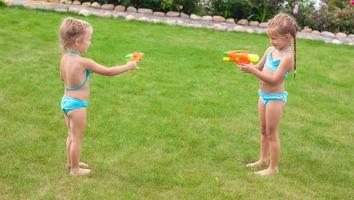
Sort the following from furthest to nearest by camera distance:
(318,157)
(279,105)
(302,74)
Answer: (302,74) → (318,157) → (279,105)

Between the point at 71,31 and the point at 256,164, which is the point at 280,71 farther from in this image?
the point at 71,31

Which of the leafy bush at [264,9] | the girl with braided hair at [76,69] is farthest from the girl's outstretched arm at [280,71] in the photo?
the leafy bush at [264,9]

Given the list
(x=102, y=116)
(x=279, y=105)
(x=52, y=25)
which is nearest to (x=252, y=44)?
(x=52, y=25)

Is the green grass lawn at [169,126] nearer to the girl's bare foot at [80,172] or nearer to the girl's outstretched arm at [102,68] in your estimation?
the girl's bare foot at [80,172]

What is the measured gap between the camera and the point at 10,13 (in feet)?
33.6

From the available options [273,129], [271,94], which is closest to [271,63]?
[271,94]

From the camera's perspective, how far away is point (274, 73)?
445cm

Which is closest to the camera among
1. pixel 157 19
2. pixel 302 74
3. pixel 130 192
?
pixel 130 192

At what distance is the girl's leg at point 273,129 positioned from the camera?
4.59 m

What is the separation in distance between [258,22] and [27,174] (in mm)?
7799

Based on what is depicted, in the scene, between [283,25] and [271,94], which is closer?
[283,25]

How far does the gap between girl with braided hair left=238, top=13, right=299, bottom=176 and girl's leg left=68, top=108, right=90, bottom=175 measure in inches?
53.5

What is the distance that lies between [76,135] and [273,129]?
169 cm

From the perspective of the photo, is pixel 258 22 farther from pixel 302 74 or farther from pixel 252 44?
pixel 302 74
